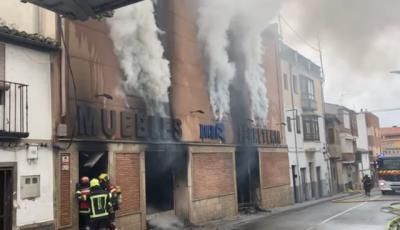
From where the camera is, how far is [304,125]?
29250 mm

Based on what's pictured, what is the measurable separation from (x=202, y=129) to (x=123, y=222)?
562 centimetres

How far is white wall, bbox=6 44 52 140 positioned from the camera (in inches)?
380

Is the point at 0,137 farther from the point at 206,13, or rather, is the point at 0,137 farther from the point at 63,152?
the point at 206,13

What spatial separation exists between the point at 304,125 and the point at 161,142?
17200 mm

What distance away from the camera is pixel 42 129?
10102mm

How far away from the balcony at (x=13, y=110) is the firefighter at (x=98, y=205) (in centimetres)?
191

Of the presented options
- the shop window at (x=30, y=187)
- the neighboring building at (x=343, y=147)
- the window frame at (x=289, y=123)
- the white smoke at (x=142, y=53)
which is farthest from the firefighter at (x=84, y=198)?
the neighboring building at (x=343, y=147)

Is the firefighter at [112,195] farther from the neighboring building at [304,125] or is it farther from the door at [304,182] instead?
the door at [304,182]

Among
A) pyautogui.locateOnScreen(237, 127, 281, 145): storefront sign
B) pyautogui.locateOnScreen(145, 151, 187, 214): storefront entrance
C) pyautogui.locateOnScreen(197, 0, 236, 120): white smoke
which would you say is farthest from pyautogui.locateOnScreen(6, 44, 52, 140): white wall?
pyautogui.locateOnScreen(237, 127, 281, 145): storefront sign

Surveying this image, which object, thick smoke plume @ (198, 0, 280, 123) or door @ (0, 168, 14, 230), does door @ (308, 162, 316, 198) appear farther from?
door @ (0, 168, 14, 230)

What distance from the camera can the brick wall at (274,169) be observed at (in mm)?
21609

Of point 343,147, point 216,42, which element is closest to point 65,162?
point 216,42

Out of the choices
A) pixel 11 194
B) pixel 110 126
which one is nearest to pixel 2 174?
pixel 11 194

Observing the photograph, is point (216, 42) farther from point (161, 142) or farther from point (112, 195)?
point (112, 195)
